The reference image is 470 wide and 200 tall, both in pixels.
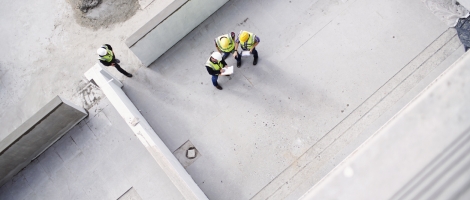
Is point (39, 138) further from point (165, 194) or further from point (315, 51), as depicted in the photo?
point (315, 51)

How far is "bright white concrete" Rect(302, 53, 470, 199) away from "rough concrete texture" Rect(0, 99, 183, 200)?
177 inches

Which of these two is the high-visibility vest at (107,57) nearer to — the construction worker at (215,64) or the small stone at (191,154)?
the construction worker at (215,64)

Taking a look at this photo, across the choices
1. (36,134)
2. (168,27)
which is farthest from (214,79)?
(36,134)

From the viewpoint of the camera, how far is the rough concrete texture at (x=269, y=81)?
6930 mm

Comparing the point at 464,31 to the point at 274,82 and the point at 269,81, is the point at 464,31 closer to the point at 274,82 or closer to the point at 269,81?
the point at 274,82

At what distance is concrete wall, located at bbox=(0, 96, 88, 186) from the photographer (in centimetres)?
624

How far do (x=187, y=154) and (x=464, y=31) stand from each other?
7.01 meters

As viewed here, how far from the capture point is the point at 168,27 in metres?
7.03

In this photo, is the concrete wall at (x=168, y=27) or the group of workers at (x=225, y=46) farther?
the concrete wall at (x=168, y=27)

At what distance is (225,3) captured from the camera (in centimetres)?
786

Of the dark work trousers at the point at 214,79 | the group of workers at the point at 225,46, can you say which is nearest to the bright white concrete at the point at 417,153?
the group of workers at the point at 225,46

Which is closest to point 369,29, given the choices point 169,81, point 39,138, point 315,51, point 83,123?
point 315,51

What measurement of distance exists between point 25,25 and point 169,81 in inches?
173

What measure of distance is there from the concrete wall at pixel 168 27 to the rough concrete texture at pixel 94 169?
5.85 feet
